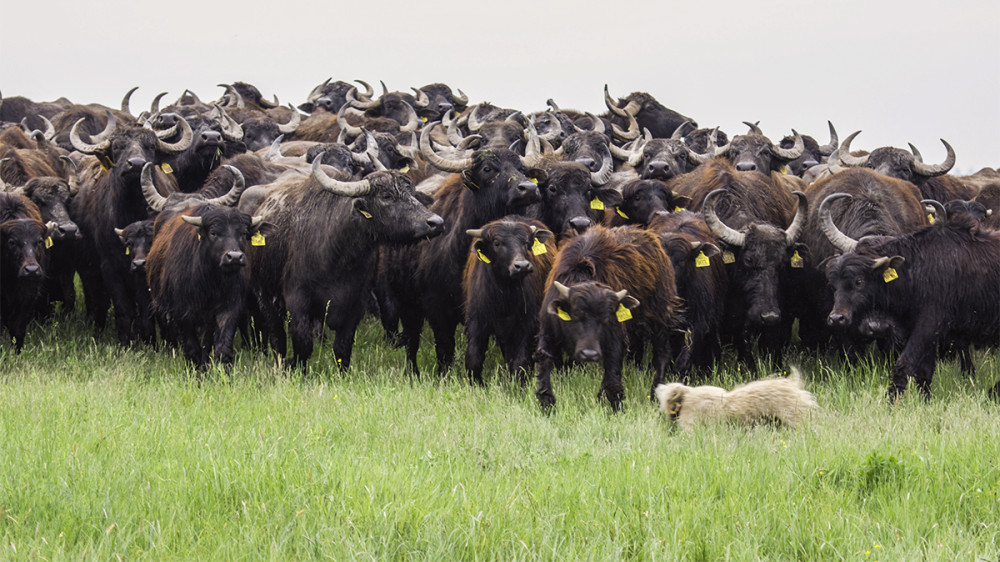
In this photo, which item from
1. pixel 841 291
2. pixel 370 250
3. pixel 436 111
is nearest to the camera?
pixel 841 291

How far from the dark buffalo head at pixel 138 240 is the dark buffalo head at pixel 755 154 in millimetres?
7487

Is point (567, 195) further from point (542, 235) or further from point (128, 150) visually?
point (128, 150)

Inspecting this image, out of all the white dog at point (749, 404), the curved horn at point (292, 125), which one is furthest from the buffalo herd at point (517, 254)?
the curved horn at point (292, 125)

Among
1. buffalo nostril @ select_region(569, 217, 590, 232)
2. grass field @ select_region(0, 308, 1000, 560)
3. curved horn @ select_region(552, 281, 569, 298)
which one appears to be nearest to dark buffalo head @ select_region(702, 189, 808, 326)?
buffalo nostril @ select_region(569, 217, 590, 232)

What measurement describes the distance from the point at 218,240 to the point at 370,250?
57.0 inches

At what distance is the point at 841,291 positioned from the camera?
8.85m

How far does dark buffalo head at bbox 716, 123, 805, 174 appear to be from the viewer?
13.7 meters

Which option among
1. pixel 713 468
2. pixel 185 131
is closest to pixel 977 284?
pixel 713 468

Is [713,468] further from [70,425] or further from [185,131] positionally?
[185,131]

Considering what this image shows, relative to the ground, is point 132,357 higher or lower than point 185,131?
lower

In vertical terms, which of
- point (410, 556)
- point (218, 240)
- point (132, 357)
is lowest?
point (132, 357)

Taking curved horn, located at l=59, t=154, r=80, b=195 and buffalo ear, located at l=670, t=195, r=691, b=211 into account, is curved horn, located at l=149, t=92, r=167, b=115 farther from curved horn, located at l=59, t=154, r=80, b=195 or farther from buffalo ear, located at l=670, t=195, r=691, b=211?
buffalo ear, located at l=670, t=195, r=691, b=211

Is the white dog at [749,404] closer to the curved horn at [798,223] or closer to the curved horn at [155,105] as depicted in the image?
the curved horn at [798,223]

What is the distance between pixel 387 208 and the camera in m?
9.73
